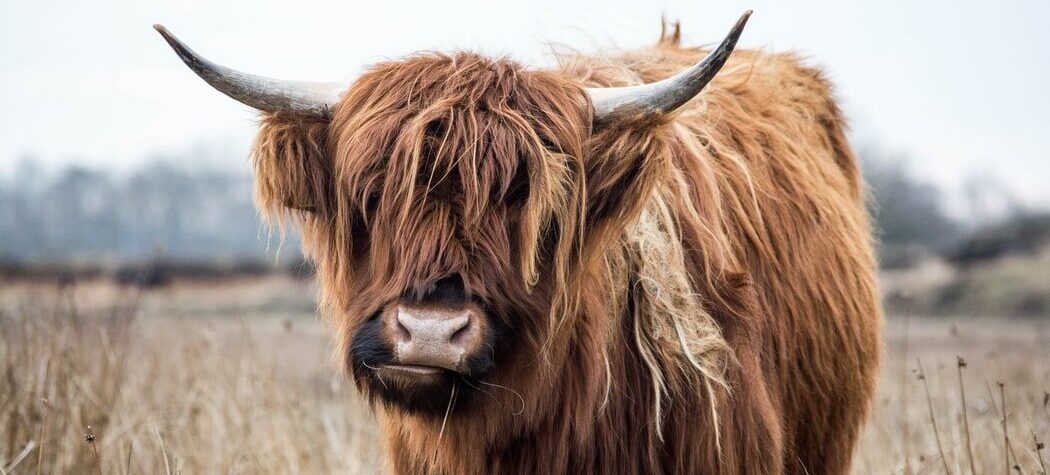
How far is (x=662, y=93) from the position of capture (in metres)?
2.57

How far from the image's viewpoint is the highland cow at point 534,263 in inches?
96.7

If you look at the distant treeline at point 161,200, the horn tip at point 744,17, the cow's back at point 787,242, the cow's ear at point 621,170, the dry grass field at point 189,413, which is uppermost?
the horn tip at point 744,17

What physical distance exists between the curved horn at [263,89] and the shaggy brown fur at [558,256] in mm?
60

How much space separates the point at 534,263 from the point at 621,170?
351 millimetres

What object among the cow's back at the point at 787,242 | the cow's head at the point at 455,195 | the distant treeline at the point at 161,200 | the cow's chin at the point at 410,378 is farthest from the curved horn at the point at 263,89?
the distant treeline at the point at 161,200

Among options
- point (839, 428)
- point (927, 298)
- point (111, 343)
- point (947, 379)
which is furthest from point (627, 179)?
point (927, 298)

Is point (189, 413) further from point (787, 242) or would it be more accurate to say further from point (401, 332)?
point (787, 242)

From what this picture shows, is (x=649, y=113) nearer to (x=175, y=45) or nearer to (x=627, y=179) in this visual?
(x=627, y=179)

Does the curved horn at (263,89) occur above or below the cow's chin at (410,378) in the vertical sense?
above

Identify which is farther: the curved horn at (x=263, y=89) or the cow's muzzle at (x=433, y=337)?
the curved horn at (x=263, y=89)

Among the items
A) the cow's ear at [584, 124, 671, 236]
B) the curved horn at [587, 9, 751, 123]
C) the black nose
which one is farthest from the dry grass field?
the curved horn at [587, 9, 751, 123]

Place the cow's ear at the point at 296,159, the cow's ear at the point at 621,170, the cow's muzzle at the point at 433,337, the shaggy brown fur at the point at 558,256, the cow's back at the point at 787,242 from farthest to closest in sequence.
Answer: the cow's back at the point at 787,242 < the cow's ear at the point at 296,159 < the cow's ear at the point at 621,170 < the shaggy brown fur at the point at 558,256 < the cow's muzzle at the point at 433,337

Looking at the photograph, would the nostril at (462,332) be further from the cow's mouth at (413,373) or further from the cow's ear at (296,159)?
the cow's ear at (296,159)

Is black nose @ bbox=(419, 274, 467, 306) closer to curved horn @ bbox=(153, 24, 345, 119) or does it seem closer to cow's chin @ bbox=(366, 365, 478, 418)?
cow's chin @ bbox=(366, 365, 478, 418)
